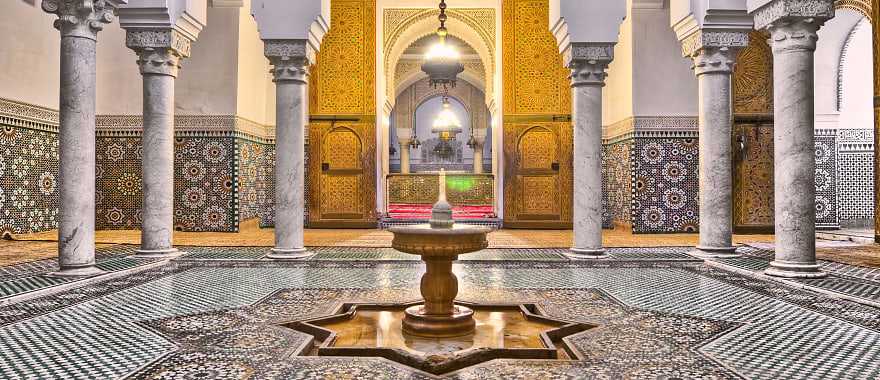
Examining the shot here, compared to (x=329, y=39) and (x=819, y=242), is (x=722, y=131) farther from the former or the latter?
(x=329, y=39)

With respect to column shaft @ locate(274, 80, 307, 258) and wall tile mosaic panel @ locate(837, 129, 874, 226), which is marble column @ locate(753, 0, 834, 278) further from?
wall tile mosaic panel @ locate(837, 129, 874, 226)

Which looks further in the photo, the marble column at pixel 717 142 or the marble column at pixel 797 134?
the marble column at pixel 717 142

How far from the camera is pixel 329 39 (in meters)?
7.89

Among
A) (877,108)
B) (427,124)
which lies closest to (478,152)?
(427,124)

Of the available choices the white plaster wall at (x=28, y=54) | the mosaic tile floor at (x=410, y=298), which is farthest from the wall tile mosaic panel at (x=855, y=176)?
the white plaster wall at (x=28, y=54)

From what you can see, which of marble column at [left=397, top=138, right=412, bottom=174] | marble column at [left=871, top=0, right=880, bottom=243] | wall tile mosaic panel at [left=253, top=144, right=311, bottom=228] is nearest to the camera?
marble column at [left=871, top=0, right=880, bottom=243]

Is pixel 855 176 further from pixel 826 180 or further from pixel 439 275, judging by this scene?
pixel 439 275

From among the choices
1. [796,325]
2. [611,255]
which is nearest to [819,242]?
[611,255]

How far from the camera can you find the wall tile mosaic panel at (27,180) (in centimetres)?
593

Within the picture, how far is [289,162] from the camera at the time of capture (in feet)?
16.0

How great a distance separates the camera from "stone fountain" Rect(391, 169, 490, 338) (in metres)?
2.37

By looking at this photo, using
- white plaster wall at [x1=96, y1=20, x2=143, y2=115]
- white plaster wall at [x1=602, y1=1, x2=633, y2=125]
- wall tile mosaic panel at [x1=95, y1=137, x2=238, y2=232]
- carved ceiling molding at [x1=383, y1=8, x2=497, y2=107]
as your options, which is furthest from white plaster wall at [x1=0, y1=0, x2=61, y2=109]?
white plaster wall at [x1=602, y1=1, x2=633, y2=125]

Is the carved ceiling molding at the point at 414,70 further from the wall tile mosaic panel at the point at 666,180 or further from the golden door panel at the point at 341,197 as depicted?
the wall tile mosaic panel at the point at 666,180

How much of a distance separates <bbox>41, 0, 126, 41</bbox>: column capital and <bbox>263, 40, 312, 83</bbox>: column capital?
4.31ft
